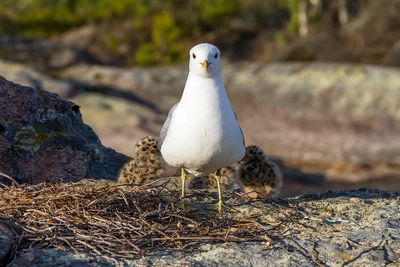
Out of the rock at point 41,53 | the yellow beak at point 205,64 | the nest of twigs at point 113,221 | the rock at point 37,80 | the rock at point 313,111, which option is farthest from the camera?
the rock at point 41,53

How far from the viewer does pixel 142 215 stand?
7504 mm

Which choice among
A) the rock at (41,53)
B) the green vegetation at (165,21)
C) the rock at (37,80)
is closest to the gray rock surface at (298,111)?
the rock at (37,80)

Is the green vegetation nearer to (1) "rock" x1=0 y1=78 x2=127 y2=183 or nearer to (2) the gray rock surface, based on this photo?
(2) the gray rock surface

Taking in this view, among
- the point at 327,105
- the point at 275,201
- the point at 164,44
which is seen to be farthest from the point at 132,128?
the point at 275,201

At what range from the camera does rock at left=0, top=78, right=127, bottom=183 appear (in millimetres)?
9844

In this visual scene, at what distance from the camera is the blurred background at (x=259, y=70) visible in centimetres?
2891

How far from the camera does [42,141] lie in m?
10.1

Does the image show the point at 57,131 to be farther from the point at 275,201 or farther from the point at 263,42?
the point at 263,42

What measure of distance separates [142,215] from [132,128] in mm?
21210

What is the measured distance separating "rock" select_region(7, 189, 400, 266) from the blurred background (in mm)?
16354

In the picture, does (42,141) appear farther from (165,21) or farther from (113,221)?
(165,21)

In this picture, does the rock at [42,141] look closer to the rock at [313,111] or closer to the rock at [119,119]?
the rock at [119,119]

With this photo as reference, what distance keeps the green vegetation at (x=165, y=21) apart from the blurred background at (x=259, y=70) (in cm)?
7

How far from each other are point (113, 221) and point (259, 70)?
27292 millimetres
